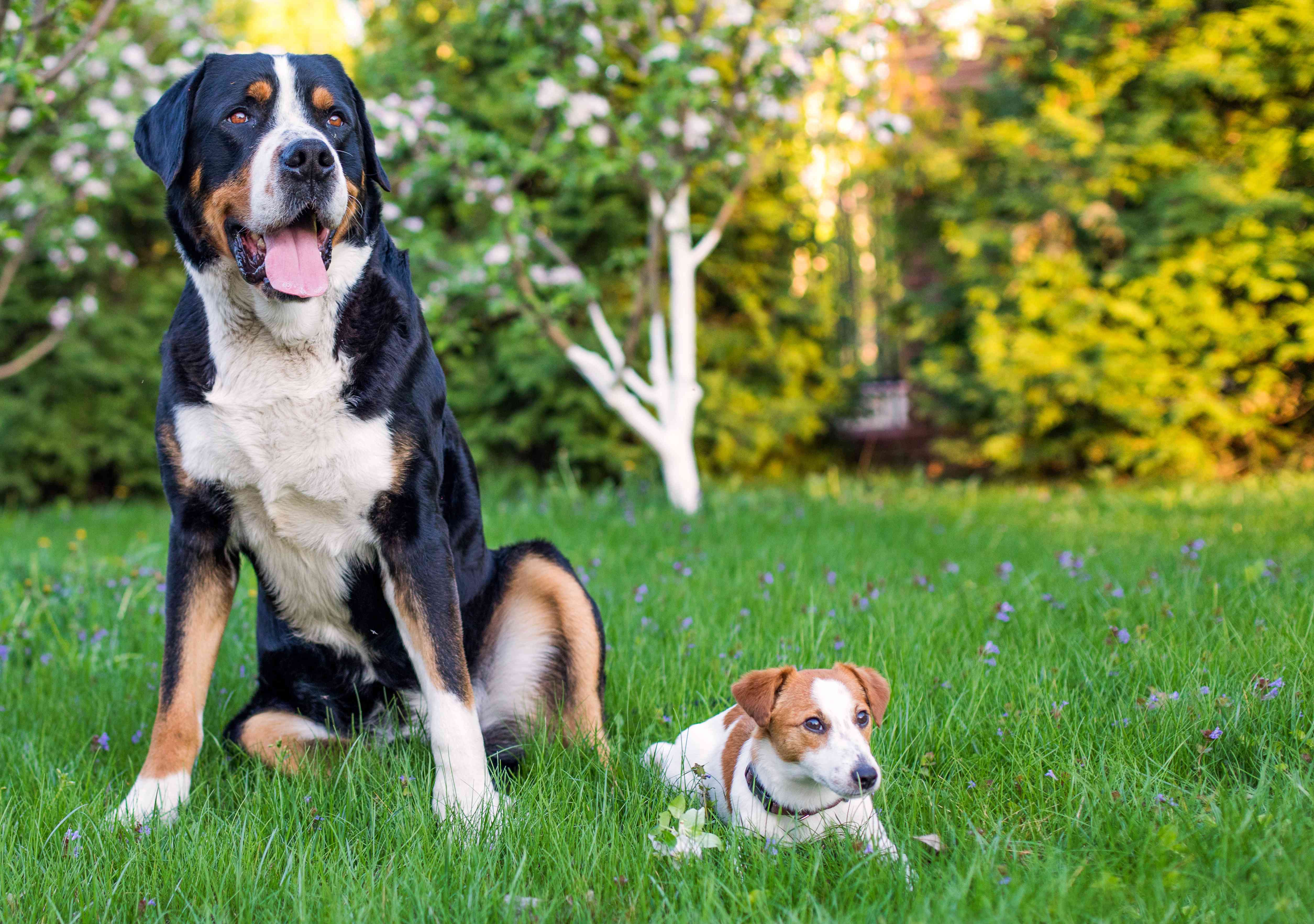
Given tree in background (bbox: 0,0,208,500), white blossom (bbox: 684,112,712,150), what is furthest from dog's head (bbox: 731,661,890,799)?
tree in background (bbox: 0,0,208,500)

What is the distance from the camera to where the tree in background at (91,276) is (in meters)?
7.71

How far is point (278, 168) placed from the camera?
7.48 feet

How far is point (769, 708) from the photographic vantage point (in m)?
2.23

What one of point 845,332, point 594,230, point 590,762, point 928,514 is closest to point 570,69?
point 594,230

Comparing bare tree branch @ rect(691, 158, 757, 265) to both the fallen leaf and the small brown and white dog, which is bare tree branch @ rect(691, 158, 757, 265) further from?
the fallen leaf

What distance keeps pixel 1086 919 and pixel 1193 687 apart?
3.98ft

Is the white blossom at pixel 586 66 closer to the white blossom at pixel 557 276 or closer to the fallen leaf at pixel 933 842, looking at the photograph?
the white blossom at pixel 557 276

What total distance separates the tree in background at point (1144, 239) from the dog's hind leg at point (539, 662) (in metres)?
6.92

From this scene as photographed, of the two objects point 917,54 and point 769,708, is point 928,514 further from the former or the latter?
point 917,54

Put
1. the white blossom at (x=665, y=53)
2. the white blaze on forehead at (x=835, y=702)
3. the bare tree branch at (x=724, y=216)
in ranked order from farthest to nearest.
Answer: the bare tree branch at (x=724, y=216) < the white blossom at (x=665, y=53) < the white blaze on forehead at (x=835, y=702)

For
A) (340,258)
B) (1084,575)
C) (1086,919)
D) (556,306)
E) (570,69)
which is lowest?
(1084,575)

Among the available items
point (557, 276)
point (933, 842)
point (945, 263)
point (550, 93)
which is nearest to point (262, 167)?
point (933, 842)

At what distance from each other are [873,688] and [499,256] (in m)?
4.72

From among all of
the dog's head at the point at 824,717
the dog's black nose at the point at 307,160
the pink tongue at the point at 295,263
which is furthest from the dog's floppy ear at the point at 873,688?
the dog's black nose at the point at 307,160
